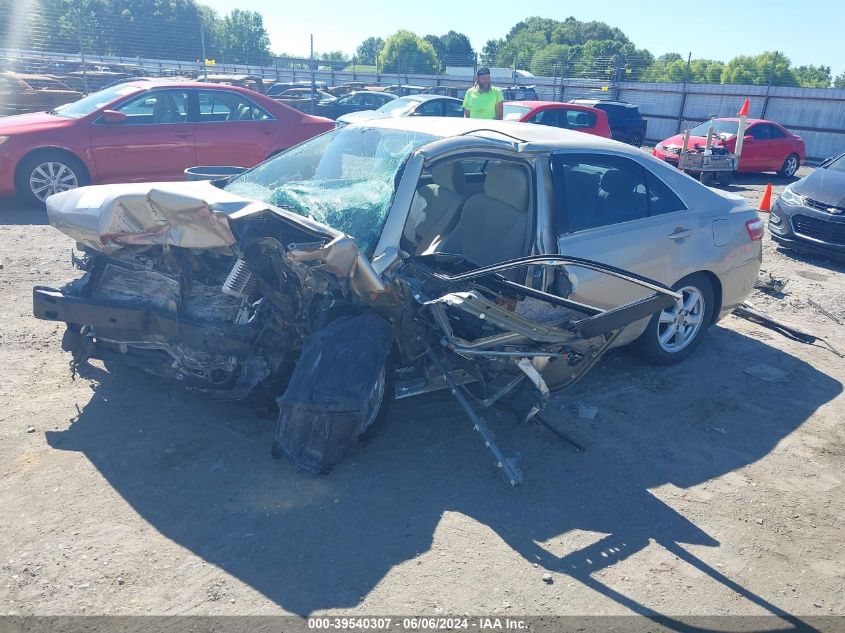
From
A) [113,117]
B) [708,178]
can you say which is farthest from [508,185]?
[708,178]

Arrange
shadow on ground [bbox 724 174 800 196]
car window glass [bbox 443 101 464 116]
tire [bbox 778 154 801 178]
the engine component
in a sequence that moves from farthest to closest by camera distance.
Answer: tire [bbox 778 154 801 178]
car window glass [bbox 443 101 464 116]
shadow on ground [bbox 724 174 800 196]
the engine component

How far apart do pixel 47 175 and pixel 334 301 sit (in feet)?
22.7

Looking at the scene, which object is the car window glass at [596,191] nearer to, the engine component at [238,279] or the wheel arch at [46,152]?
the engine component at [238,279]

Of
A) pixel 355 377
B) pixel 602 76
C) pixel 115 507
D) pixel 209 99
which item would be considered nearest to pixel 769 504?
pixel 355 377

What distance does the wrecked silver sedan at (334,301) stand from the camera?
3580 mm

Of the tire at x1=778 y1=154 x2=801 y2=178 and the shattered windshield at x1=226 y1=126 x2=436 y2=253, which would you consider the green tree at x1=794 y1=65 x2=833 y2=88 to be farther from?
the shattered windshield at x1=226 y1=126 x2=436 y2=253

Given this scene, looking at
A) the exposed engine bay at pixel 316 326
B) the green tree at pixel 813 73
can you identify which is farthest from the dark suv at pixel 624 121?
the green tree at pixel 813 73

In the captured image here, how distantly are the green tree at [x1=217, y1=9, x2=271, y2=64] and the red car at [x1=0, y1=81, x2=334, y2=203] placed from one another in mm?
24198

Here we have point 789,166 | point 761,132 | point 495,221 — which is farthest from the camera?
point 789,166

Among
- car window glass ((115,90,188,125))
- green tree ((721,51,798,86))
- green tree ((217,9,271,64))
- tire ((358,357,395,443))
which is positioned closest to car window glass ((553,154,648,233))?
tire ((358,357,395,443))

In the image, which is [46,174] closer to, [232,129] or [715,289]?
[232,129]

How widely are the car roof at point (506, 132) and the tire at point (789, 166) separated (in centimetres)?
1403

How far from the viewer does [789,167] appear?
1711 centimetres

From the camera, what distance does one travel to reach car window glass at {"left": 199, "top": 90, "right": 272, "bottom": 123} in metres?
9.62
